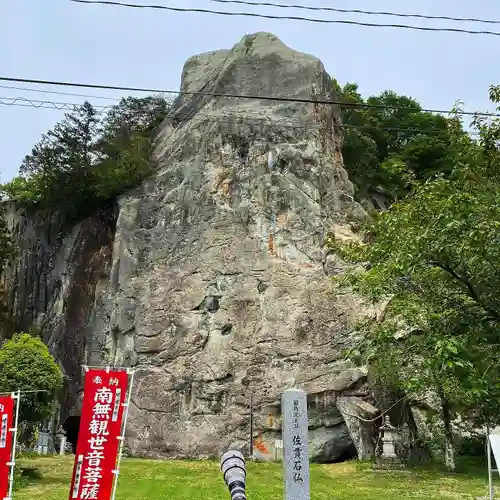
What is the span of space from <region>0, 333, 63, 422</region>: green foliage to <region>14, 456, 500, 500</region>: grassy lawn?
5.09 feet

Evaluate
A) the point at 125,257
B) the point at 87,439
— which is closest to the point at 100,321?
the point at 125,257

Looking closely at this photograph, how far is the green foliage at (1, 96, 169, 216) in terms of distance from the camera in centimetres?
2526

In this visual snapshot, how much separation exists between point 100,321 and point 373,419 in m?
11.0

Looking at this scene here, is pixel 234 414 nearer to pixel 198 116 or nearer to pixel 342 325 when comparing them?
pixel 342 325

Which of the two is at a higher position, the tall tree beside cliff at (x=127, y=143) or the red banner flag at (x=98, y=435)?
the tall tree beside cliff at (x=127, y=143)

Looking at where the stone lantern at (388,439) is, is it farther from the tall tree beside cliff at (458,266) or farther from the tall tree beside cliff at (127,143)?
the tall tree beside cliff at (127,143)

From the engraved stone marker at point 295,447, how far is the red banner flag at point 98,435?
3.67 meters

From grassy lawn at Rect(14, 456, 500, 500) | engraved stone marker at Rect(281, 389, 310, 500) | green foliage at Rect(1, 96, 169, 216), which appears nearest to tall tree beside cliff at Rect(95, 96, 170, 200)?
green foliage at Rect(1, 96, 169, 216)

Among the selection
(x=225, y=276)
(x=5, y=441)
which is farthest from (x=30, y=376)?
(x=225, y=276)

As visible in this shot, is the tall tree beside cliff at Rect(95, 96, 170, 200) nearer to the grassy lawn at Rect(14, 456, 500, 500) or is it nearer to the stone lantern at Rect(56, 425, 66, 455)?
the stone lantern at Rect(56, 425, 66, 455)

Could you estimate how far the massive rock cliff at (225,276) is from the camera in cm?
2023

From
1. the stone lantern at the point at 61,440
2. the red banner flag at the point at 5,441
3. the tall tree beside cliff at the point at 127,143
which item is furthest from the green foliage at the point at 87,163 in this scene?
the red banner flag at the point at 5,441

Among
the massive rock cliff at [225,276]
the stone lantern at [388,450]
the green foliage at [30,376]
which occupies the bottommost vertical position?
the stone lantern at [388,450]

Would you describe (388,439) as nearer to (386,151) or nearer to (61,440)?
(61,440)
